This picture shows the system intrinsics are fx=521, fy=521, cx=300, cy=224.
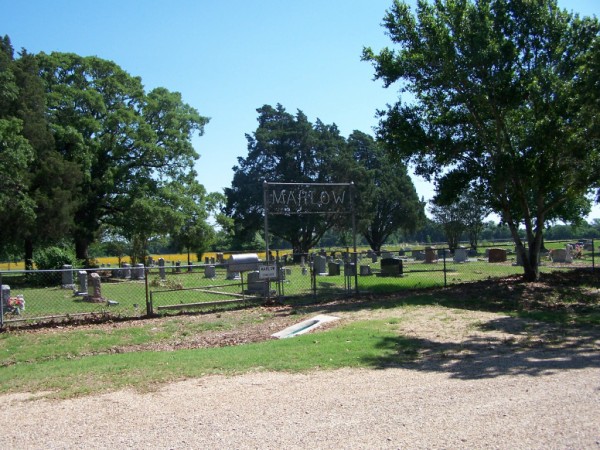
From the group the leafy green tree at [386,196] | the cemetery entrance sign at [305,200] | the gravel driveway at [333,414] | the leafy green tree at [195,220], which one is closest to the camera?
the gravel driveway at [333,414]

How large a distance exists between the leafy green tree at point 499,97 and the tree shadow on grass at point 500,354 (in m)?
9.01

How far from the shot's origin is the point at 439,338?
9.82m

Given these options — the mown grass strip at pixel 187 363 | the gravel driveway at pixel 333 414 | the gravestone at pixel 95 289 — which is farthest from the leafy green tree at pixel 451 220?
the gravel driveway at pixel 333 414

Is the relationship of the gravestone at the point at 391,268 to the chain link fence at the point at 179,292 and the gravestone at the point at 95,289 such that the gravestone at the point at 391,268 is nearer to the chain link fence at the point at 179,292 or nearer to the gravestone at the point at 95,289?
the chain link fence at the point at 179,292

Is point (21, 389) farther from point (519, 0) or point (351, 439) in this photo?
point (519, 0)

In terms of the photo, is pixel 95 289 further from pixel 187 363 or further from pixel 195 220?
pixel 195 220

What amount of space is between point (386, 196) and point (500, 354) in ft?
186

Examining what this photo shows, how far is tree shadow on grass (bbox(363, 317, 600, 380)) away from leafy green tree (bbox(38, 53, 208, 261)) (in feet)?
107

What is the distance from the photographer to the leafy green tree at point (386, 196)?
211 ft

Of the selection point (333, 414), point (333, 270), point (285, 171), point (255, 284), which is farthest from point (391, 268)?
point (285, 171)

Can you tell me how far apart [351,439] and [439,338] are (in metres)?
5.55

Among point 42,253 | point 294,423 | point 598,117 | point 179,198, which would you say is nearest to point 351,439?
point 294,423

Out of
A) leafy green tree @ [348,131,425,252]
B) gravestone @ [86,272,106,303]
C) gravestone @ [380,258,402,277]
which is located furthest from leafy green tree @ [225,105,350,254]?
gravestone @ [86,272,106,303]

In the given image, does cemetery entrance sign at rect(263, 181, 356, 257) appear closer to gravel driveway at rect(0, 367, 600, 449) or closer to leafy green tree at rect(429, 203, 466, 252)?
gravel driveway at rect(0, 367, 600, 449)
